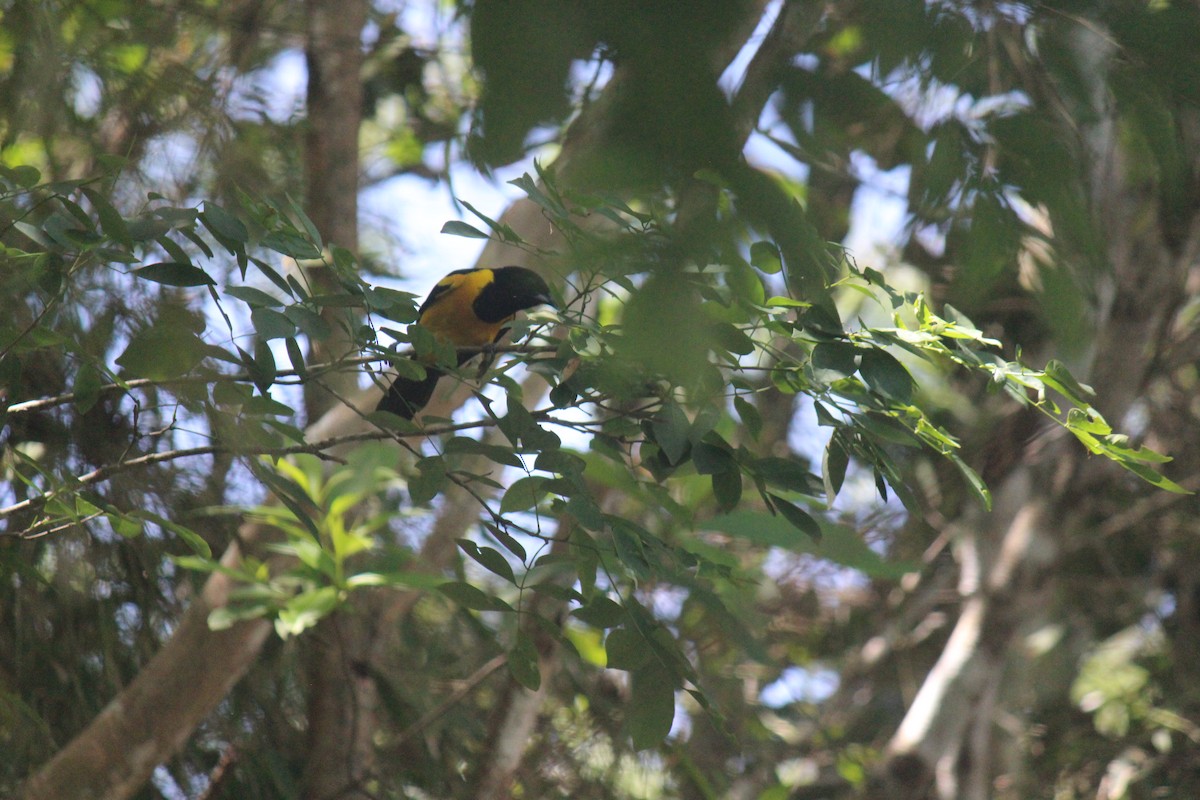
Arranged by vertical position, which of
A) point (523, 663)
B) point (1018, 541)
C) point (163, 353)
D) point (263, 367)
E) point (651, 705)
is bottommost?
point (1018, 541)

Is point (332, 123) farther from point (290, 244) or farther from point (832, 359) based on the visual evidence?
point (832, 359)

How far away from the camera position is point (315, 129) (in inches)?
140

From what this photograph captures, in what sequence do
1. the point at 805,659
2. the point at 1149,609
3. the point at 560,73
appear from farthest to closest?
the point at 805,659 < the point at 1149,609 < the point at 560,73

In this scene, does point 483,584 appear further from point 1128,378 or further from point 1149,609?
point 1149,609

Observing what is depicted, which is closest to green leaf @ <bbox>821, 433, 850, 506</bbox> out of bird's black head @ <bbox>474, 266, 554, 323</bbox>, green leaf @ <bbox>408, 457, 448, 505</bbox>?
green leaf @ <bbox>408, 457, 448, 505</bbox>

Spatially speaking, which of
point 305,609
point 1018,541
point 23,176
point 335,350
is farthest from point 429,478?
point 1018,541

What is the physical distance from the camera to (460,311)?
11.1ft

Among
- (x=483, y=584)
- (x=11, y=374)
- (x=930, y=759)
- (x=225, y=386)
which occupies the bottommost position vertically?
(x=930, y=759)

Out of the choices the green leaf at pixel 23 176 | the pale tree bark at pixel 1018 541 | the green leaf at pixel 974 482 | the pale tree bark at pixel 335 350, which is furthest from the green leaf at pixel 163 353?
the pale tree bark at pixel 1018 541

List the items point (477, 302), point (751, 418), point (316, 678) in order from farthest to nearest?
point (477, 302)
point (316, 678)
point (751, 418)

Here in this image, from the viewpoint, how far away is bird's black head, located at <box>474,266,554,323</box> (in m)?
3.06

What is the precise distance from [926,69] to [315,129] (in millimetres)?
3073

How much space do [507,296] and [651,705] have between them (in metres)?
1.97

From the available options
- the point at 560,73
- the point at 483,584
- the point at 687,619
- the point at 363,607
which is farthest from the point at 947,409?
the point at 560,73
